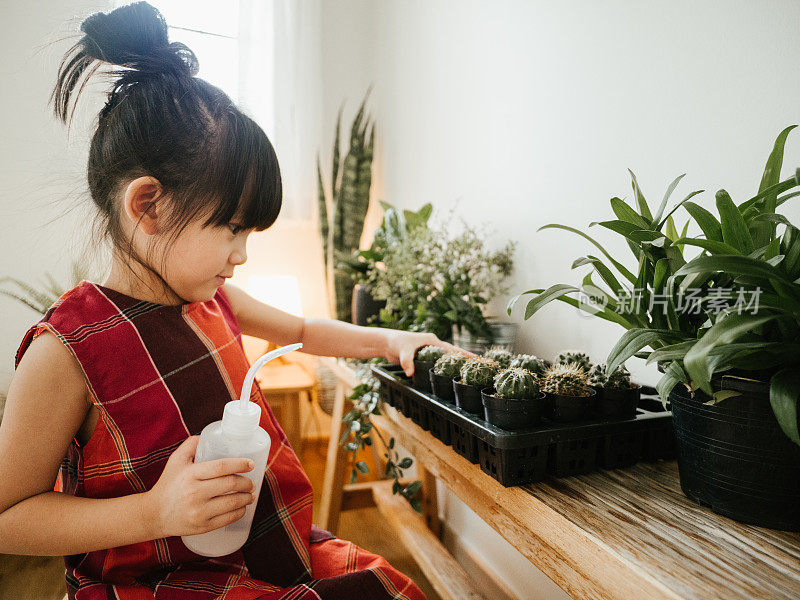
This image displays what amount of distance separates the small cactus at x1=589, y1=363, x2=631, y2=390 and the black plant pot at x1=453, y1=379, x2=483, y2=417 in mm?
164

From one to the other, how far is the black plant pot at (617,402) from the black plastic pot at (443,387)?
23 cm

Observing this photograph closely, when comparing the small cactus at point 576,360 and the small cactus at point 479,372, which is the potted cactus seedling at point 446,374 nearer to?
the small cactus at point 479,372

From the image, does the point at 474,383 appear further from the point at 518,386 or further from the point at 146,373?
the point at 146,373

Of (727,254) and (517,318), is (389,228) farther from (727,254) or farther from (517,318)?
(727,254)

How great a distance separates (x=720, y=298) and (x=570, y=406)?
0.24 metres

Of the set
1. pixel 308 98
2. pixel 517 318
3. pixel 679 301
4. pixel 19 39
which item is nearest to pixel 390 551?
pixel 517 318

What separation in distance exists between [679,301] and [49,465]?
80cm

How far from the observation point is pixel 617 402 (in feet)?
2.36

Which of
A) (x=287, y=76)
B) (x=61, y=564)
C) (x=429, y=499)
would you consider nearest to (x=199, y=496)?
(x=429, y=499)

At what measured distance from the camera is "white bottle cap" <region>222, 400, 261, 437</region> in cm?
59

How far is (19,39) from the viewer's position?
6.59ft

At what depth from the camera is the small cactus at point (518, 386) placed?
684 millimetres

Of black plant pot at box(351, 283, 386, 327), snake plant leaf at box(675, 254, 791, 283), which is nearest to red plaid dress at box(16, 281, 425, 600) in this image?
snake plant leaf at box(675, 254, 791, 283)

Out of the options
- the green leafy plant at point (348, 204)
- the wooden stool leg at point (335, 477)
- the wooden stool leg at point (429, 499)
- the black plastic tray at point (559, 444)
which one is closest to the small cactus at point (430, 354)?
A: the black plastic tray at point (559, 444)
